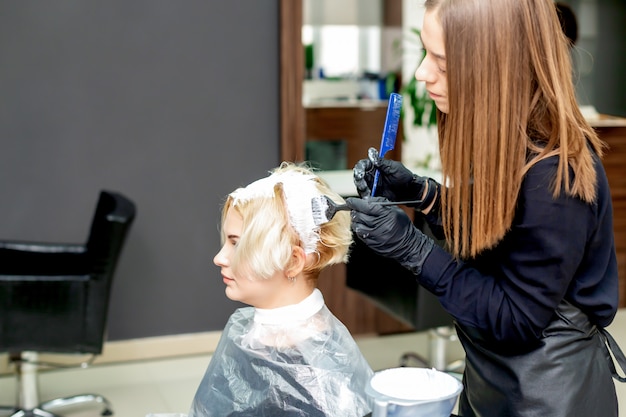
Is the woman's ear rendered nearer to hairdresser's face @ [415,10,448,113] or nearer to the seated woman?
the seated woman

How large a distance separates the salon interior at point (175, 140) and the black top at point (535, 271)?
162 centimetres

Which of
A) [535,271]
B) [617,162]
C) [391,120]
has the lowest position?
[617,162]

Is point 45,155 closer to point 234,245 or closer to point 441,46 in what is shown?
point 234,245

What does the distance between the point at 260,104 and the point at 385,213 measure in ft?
7.20

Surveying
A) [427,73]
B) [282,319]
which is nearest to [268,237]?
[282,319]

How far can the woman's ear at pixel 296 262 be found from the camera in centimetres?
164

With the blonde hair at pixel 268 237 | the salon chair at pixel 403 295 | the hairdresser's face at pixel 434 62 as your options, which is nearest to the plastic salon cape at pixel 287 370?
the blonde hair at pixel 268 237

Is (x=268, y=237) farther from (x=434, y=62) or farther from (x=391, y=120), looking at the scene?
(x=434, y=62)

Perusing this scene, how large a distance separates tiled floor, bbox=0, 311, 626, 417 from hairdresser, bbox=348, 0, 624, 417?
1.86 m

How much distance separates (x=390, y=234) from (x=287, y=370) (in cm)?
46

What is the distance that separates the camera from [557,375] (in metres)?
1.30

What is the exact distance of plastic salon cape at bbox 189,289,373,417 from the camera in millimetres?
1602

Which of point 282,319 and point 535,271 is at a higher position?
point 535,271

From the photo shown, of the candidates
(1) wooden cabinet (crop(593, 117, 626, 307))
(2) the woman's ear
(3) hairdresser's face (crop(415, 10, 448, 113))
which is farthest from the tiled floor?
(3) hairdresser's face (crop(415, 10, 448, 113))
